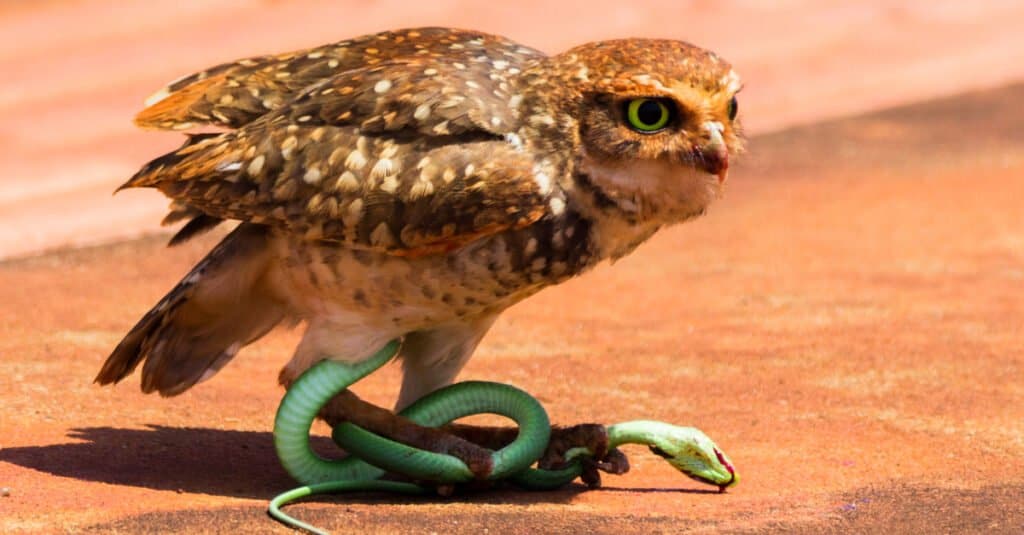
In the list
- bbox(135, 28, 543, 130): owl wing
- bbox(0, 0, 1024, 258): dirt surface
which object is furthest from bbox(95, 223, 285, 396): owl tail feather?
bbox(0, 0, 1024, 258): dirt surface

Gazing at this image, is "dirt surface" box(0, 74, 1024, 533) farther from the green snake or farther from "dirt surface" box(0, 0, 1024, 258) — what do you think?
"dirt surface" box(0, 0, 1024, 258)

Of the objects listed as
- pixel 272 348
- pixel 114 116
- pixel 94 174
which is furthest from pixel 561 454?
pixel 114 116

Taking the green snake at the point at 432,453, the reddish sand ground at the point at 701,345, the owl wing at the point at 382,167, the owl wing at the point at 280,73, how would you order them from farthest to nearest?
1. the owl wing at the point at 280,73
2. the green snake at the point at 432,453
3. the reddish sand ground at the point at 701,345
4. the owl wing at the point at 382,167

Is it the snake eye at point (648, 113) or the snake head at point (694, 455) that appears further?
the snake head at point (694, 455)

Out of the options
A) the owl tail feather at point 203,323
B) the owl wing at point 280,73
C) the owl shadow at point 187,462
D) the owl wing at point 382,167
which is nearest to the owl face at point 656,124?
the owl wing at point 382,167

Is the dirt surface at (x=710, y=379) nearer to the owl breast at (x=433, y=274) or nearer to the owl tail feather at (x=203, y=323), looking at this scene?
the owl tail feather at (x=203, y=323)

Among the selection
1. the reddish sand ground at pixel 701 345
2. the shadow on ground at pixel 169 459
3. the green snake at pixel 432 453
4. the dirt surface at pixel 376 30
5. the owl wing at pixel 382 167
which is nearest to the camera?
the owl wing at pixel 382 167
